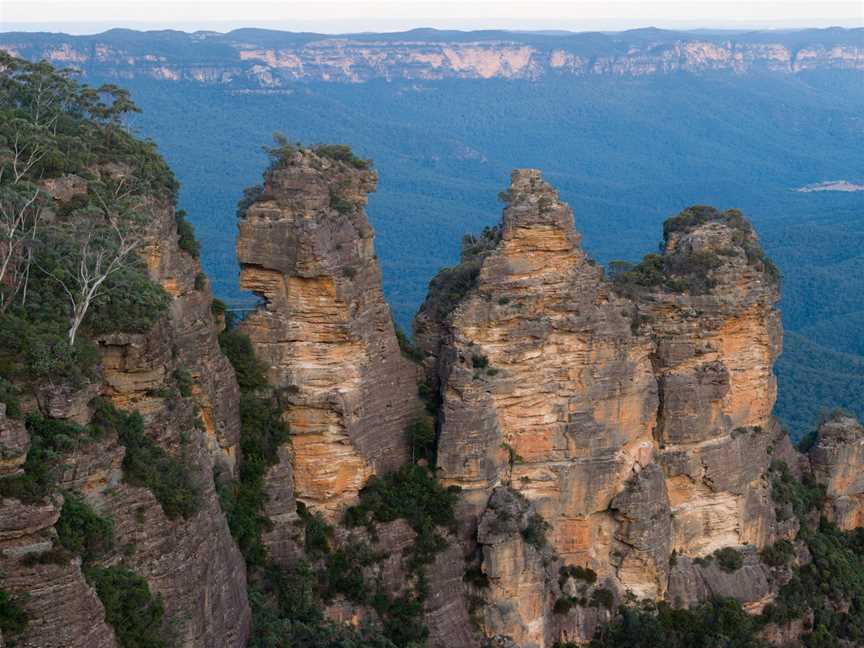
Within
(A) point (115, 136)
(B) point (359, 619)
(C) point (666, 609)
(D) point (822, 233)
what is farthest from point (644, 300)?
(D) point (822, 233)

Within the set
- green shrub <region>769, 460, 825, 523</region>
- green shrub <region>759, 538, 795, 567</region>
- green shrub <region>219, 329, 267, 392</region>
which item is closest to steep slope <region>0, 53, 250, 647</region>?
green shrub <region>219, 329, 267, 392</region>

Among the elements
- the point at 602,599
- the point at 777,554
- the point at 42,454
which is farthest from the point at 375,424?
the point at 777,554

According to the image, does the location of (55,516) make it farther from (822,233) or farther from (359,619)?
(822,233)

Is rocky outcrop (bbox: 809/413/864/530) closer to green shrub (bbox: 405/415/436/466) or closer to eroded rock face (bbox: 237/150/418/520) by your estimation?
green shrub (bbox: 405/415/436/466)

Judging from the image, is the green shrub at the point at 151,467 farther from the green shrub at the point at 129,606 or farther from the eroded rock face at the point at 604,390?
the eroded rock face at the point at 604,390

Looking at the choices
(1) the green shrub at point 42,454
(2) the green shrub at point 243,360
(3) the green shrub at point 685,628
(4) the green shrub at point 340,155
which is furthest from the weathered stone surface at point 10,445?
(3) the green shrub at point 685,628
